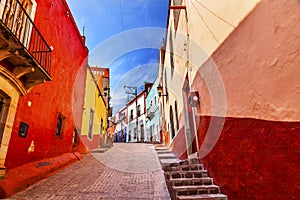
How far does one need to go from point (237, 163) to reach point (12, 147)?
16.2 ft

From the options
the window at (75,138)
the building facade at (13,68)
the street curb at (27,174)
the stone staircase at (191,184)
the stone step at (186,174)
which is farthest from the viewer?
the window at (75,138)

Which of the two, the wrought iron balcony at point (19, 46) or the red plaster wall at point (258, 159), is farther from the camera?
the wrought iron balcony at point (19, 46)

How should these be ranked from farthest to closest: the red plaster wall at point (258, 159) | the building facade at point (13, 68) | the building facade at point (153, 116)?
the building facade at point (153, 116)
the building facade at point (13, 68)
the red plaster wall at point (258, 159)

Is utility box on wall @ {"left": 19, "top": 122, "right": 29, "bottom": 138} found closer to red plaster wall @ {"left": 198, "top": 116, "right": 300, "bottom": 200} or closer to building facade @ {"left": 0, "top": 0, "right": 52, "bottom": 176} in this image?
building facade @ {"left": 0, "top": 0, "right": 52, "bottom": 176}

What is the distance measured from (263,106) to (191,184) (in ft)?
7.96

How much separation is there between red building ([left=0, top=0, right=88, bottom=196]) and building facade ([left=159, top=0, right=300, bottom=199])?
4655mm

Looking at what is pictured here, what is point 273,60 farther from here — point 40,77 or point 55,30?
point 55,30

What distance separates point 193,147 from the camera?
6.70 metres

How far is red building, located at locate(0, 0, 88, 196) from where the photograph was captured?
500cm

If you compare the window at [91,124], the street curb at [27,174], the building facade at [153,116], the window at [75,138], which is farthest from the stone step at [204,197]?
the building facade at [153,116]

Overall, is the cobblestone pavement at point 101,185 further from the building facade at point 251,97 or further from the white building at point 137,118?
the white building at point 137,118

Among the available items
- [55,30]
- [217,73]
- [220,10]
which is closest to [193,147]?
[217,73]

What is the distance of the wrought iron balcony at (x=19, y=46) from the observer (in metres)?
3.91

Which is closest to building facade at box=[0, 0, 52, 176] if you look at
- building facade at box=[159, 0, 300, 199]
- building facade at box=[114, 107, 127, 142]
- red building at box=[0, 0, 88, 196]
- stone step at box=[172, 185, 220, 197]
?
red building at box=[0, 0, 88, 196]
